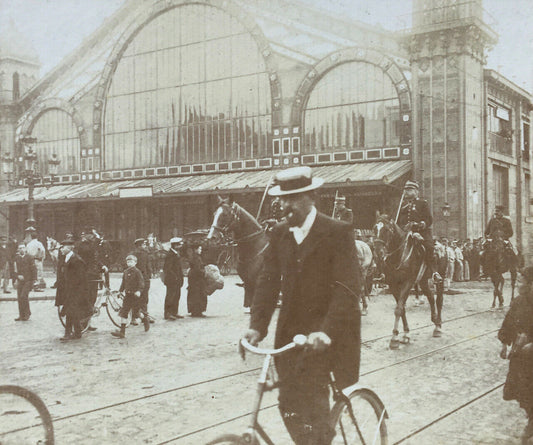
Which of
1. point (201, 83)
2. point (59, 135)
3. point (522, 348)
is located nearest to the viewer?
point (522, 348)

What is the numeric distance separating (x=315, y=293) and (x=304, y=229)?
32cm

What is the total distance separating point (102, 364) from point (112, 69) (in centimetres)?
434

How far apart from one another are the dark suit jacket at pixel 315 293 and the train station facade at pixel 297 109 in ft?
10.1

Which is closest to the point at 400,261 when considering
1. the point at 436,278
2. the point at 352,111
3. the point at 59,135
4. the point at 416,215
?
the point at 416,215

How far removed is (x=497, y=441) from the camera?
162 inches

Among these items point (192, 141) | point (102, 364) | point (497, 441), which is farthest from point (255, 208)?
point (497, 441)

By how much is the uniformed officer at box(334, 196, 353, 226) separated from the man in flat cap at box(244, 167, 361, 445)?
2935 mm

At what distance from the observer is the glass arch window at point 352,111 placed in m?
6.92

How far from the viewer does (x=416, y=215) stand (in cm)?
691

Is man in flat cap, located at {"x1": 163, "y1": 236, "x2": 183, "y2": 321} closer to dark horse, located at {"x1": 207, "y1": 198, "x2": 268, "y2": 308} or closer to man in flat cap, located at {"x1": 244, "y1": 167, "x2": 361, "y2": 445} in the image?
dark horse, located at {"x1": 207, "y1": 198, "x2": 268, "y2": 308}

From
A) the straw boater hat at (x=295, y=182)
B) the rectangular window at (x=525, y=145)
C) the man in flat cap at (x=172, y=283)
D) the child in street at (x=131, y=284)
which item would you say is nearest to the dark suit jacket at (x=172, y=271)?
the man in flat cap at (x=172, y=283)

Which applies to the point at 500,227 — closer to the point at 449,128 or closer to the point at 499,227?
the point at 499,227

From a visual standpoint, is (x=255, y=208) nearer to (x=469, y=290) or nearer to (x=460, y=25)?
(x=460, y=25)

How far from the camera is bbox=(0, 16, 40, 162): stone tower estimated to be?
280 inches
